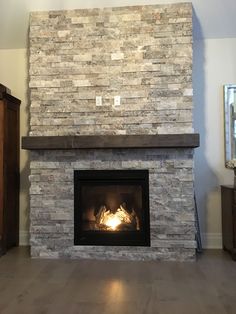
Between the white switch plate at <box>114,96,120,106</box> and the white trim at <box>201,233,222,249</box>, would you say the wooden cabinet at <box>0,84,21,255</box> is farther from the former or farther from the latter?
the white trim at <box>201,233,222,249</box>

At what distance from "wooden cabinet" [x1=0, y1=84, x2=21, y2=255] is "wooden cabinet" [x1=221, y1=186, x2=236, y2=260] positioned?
2487 millimetres

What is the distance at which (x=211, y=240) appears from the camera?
13.4 ft

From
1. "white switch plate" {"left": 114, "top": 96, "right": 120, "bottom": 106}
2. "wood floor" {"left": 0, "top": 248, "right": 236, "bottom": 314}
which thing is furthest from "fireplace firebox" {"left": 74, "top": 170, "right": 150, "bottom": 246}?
"white switch plate" {"left": 114, "top": 96, "right": 120, "bottom": 106}

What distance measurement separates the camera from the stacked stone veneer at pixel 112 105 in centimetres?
354

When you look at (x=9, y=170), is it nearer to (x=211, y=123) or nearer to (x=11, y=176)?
(x=11, y=176)

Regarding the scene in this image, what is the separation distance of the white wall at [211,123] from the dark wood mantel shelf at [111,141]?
0.83 metres

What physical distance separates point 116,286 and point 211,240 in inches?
68.7

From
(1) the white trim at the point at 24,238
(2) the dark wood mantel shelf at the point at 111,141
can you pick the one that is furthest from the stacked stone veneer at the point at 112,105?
(1) the white trim at the point at 24,238

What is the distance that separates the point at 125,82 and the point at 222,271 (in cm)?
211

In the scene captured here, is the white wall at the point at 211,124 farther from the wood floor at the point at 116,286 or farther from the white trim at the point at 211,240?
the wood floor at the point at 116,286

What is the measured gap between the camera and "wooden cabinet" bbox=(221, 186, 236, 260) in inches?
141

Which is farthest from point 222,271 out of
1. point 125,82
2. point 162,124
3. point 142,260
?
point 125,82

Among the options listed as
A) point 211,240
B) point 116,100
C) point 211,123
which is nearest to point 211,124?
point 211,123

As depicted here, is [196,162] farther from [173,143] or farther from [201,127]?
[173,143]
